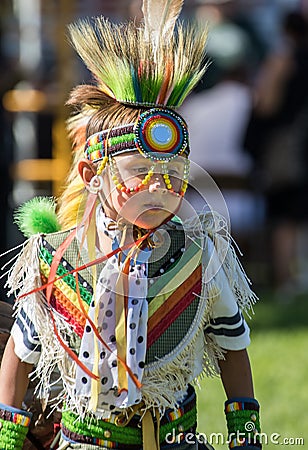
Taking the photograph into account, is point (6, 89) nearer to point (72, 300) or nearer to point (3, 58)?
point (3, 58)

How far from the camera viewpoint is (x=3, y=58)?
24.2 feet

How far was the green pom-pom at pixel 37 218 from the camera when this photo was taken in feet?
9.10

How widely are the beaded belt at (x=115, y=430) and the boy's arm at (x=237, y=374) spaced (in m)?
0.13

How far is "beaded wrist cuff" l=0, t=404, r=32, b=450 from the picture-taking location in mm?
2584

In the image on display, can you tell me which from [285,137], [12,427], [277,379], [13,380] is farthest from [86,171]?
[285,137]

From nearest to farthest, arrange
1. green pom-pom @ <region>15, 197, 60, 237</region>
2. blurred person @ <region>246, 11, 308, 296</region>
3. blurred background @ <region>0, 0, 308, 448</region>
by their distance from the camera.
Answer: green pom-pom @ <region>15, 197, 60, 237</region> → blurred background @ <region>0, 0, 308, 448</region> → blurred person @ <region>246, 11, 308, 296</region>

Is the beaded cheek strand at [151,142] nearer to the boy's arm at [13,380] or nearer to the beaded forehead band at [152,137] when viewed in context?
the beaded forehead band at [152,137]

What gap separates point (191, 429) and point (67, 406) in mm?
332

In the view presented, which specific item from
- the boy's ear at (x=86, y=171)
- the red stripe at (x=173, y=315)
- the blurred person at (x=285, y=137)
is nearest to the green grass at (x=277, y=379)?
the blurred person at (x=285, y=137)

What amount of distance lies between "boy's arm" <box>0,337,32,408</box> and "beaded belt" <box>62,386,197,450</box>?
140 millimetres

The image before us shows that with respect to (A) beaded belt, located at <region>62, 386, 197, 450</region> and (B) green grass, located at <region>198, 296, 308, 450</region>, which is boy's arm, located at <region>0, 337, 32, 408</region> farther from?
(B) green grass, located at <region>198, 296, 308, 450</region>

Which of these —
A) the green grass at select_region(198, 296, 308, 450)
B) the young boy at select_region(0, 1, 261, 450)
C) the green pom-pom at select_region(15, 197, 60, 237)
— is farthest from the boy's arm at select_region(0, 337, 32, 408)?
the green grass at select_region(198, 296, 308, 450)

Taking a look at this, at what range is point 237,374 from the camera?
8.87 ft

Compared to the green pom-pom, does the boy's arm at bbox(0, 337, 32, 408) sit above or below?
below
